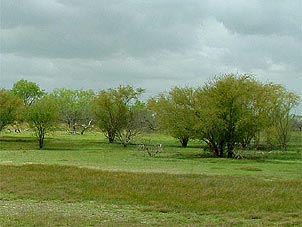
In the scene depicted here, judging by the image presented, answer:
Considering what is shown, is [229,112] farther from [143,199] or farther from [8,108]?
[8,108]

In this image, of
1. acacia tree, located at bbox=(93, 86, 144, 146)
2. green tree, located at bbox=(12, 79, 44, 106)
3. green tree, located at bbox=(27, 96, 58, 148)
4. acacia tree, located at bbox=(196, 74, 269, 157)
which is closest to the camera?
acacia tree, located at bbox=(196, 74, 269, 157)

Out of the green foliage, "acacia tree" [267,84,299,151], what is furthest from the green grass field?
"acacia tree" [267,84,299,151]

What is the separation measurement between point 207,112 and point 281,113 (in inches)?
753

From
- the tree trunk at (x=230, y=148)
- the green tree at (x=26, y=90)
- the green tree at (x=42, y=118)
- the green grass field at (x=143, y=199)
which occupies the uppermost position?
the green tree at (x=26, y=90)

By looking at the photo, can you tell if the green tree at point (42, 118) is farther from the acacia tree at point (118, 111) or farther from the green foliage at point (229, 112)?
the green foliage at point (229, 112)

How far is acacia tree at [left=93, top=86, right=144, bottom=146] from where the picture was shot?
264ft

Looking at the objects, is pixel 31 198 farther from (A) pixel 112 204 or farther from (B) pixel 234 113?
(B) pixel 234 113

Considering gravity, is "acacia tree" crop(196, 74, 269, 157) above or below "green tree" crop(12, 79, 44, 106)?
below

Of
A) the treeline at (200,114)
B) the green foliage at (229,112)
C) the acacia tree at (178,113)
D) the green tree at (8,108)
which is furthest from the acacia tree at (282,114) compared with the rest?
the green tree at (8,108)

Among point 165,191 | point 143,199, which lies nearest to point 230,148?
point 165,191

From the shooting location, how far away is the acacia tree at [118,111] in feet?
264

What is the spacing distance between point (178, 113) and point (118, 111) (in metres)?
24.2

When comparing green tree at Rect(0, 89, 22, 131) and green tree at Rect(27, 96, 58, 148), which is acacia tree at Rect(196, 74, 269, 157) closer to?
green tree at Rect(27, 96, 58, 148)

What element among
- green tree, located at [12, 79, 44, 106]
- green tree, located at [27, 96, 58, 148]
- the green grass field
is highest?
green tree, located at [12, 79, 44, 106]
